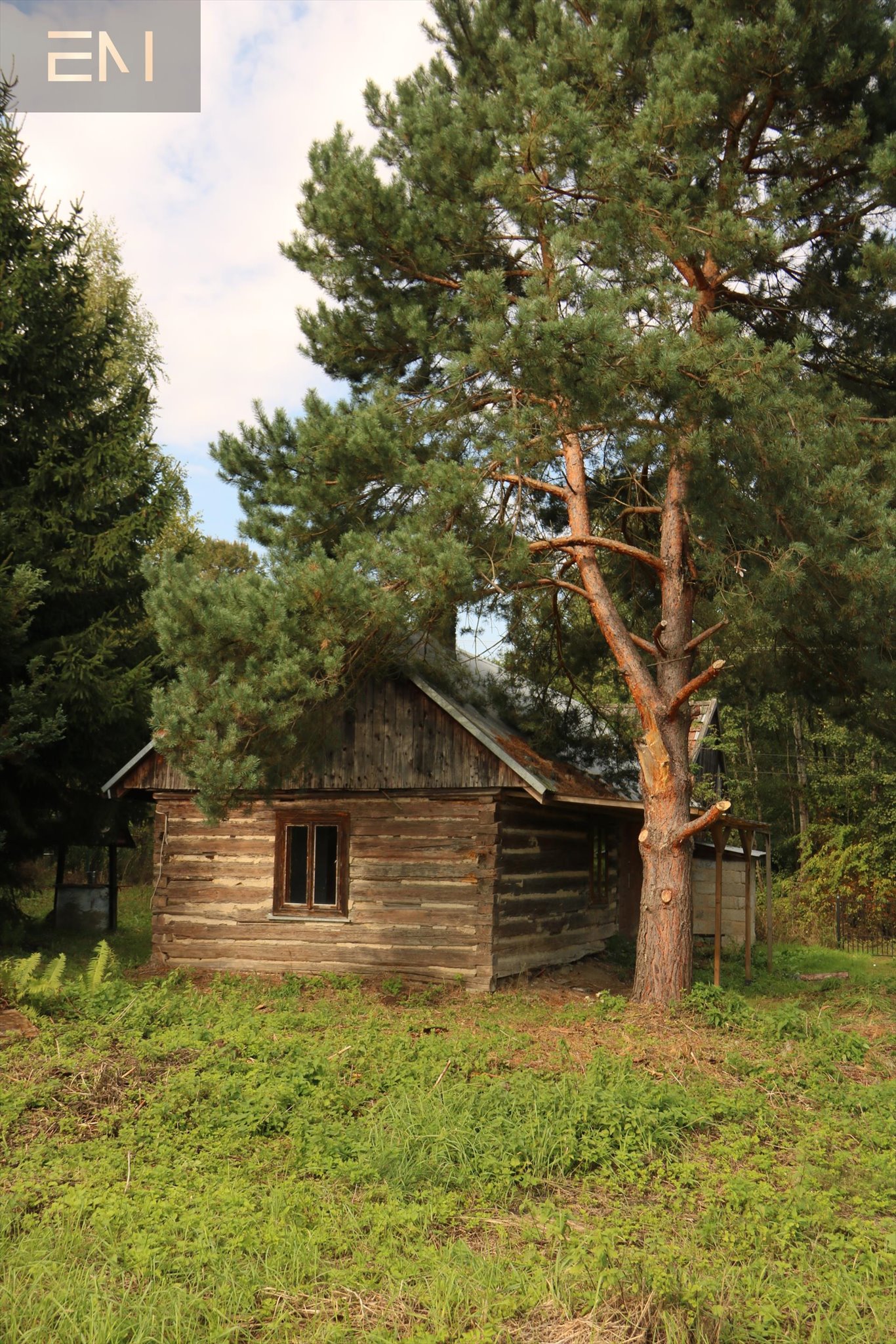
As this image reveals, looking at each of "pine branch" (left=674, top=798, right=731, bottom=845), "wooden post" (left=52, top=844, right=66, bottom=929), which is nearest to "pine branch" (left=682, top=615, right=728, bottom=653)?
"pine branch" (left=674, top=798, right=731, bottom=845)

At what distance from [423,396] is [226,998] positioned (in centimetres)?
803

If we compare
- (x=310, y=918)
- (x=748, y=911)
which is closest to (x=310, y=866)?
(x=310, y=918)

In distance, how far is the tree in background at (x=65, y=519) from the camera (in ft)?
55.7

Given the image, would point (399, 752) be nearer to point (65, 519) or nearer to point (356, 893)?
point (356, 893)

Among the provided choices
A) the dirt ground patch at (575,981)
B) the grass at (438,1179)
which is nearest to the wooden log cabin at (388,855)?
the dirt ground patch at (575,981)

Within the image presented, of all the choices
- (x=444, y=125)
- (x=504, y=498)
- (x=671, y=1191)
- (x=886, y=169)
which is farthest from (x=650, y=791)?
(x=444, y=125)

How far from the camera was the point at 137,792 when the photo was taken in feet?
59.0

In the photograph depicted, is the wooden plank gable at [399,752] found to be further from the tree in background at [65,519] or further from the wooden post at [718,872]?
the wooden post at [718,872]

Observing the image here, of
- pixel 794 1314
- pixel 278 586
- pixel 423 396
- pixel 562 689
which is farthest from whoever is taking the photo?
pixel 562 689

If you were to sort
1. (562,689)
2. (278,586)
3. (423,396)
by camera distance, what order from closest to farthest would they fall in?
(278,586) → (423,396) → (562,689)

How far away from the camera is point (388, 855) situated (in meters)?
15.8

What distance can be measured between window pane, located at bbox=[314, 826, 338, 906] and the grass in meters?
4.04

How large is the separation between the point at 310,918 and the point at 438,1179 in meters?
8.85

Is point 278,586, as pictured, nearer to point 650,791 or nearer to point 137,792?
point 650,791
